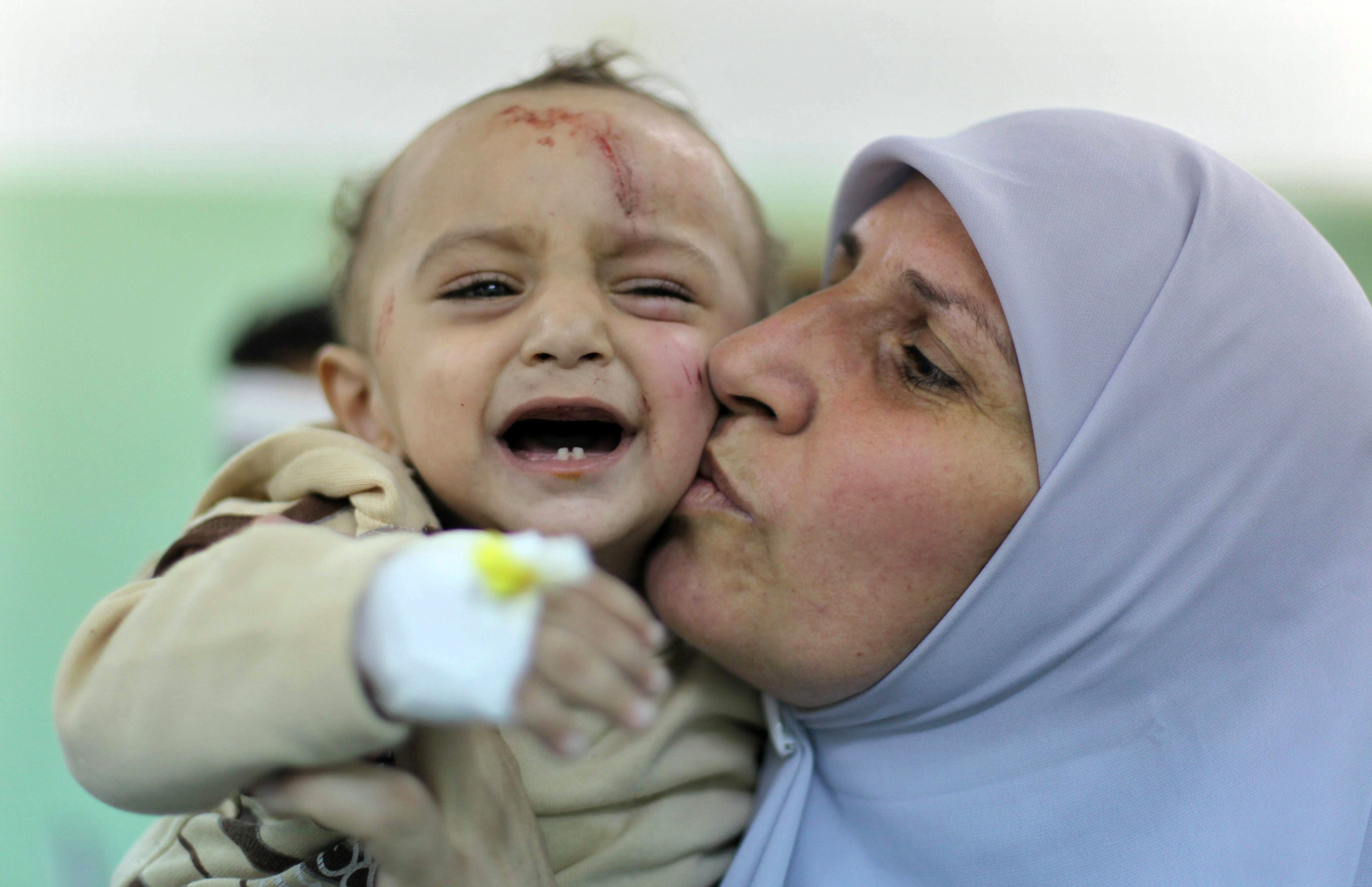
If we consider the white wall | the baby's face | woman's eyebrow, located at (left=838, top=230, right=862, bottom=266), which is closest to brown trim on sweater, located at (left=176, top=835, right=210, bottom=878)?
the baby's face

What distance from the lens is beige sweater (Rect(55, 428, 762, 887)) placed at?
650mm

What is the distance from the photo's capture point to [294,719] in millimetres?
644

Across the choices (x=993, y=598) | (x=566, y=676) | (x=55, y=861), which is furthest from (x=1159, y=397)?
(x=55, y=861)

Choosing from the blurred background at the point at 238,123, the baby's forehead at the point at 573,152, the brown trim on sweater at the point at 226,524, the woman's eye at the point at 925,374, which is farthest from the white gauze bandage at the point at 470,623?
the blurred background at the point at 238,123

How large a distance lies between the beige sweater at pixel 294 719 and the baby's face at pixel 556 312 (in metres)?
0.12

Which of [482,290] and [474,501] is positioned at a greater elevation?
[482,290]

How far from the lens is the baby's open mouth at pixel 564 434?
1201 mm

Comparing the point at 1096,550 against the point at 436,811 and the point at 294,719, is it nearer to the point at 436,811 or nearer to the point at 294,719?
the point at 436,811

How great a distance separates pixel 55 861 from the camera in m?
2.59

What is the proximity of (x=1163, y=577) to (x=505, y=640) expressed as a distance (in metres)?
0.85

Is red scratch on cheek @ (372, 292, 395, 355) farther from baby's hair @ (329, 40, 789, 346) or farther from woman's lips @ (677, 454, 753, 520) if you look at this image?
woman's lips @ (677, 454, 753, 520)

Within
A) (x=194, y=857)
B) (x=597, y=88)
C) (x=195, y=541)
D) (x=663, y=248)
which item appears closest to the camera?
(x=195, y=541)

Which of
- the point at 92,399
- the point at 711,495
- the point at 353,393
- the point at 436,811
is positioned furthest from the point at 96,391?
the point at 436,811

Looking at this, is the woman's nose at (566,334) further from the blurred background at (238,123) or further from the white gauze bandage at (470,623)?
the blurred background at (238,123)
